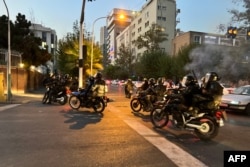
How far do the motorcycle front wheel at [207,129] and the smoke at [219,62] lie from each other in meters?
27.3

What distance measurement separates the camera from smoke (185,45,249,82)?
3680 cm

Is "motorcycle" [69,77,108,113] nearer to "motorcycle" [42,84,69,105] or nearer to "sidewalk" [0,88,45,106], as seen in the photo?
"motorcycle" [42,84,69,105]

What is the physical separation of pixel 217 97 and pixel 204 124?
86 cm

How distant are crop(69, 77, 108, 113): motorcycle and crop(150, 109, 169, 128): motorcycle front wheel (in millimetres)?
4347

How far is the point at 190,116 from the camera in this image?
30.8 feet

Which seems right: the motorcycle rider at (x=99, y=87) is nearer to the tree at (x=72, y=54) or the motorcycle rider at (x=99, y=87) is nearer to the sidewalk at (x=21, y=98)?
Answer: the sidewalk at (x=21, y=98)

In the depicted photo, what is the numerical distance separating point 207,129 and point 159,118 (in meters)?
2.00

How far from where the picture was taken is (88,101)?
15.0 m

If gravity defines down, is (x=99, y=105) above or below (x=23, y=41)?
below

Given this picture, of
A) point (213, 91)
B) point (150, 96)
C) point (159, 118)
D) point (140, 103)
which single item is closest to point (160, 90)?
point (150, 96)

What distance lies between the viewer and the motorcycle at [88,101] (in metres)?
14.8

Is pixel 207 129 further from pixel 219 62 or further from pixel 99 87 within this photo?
pixel 219 62

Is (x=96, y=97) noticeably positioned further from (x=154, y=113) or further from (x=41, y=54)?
(x=41, y=54)

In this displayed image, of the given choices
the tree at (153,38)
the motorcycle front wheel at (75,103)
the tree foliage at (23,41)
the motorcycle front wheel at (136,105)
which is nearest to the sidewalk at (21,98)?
the motorcycle front wheel at (75,103)
